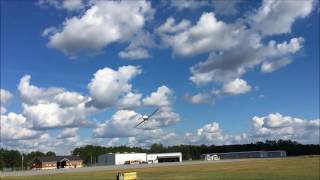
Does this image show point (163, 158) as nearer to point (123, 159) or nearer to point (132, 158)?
point (132, 158)

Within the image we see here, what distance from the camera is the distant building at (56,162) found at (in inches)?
5883

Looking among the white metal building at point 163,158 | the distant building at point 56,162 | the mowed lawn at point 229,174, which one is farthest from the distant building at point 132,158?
the mowed lawn at point 229,174

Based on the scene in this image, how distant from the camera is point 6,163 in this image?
190875 mm

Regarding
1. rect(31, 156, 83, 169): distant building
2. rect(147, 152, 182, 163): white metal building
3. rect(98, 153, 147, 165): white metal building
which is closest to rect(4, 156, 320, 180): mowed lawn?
rect(31, 156, 83, 169): distant building

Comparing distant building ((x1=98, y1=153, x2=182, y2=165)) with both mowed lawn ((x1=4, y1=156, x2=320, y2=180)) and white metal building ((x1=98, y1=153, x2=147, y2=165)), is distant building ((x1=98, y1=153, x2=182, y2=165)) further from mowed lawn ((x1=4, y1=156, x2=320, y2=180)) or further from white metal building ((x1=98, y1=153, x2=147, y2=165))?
mowed lawn ((x1=4, y1=156, x2=320, y2=180))

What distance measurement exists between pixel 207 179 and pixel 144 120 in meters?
7.44

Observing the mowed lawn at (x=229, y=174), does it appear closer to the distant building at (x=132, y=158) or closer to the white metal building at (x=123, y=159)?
the white metal building at (x=123, y=159)

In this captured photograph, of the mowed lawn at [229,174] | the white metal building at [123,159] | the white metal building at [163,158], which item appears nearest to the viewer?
the mowed lawn at [229,174]

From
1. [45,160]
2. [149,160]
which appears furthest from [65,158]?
[149,160]

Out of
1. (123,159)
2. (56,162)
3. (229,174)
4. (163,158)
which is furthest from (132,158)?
(229,174)

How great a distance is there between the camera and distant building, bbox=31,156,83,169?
5883 inches

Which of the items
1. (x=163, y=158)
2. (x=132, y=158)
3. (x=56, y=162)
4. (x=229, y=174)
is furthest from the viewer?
(x=163, y=158)

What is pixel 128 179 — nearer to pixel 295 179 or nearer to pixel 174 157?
pixel 295 179

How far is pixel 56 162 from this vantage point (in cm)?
15225
